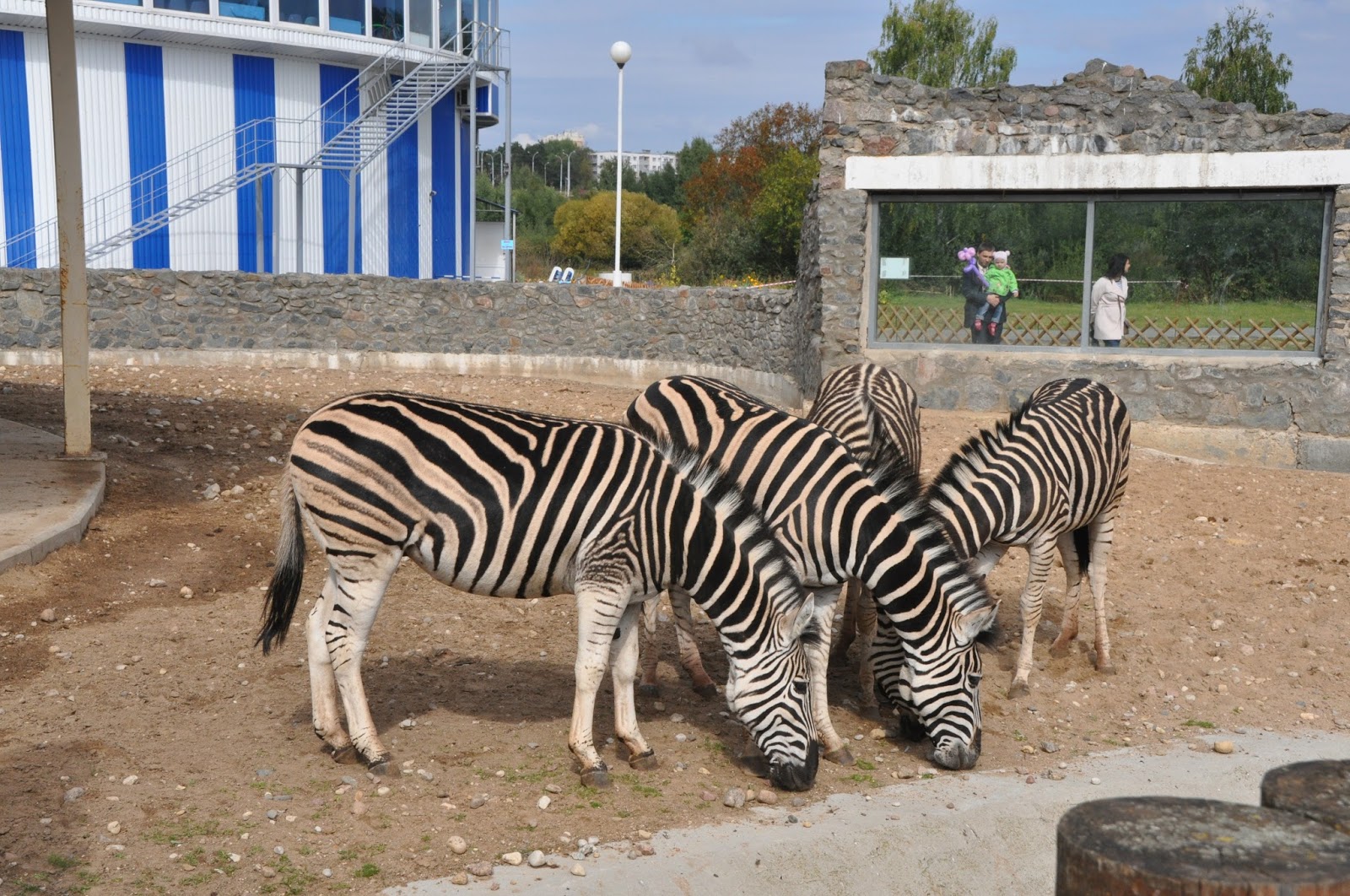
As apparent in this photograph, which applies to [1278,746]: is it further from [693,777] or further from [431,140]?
[431,140]

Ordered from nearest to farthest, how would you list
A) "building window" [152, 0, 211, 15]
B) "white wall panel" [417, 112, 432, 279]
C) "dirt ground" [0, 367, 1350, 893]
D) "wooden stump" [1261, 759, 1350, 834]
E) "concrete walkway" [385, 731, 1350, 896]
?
"wooden stump" [1261, 759, 1350, 834] < "concrete walkway" [385, 731, 1350, 896] < "dirt ground" [0, 367, 1350, 893] < "building window" [152, 0, 211, 15] < "white wall panel" [417, 112, 432, 279]

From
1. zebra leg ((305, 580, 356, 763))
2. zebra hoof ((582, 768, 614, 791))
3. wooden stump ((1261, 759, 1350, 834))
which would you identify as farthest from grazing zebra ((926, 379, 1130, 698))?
wooden stump ((1261, 759, 1350, 834))

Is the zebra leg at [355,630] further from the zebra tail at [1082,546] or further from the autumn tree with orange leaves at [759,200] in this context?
the autumn tree with orange leaves at [759,200]

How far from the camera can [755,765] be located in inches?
205

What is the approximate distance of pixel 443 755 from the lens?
5.28 metres

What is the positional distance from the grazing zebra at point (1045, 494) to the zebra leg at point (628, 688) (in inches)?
64.7

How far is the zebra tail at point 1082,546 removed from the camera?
7.25 meters

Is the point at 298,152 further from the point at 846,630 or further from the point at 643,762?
the point at 643,762

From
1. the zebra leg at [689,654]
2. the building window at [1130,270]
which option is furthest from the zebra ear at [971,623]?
the building window at [1130,270]

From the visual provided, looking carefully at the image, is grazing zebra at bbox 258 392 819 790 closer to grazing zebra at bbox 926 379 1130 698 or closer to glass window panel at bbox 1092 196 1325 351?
grazing zebra at bbox 926 379 1130 698

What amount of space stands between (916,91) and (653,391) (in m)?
8.61

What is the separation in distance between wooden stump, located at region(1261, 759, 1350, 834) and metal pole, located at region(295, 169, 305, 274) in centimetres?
2338

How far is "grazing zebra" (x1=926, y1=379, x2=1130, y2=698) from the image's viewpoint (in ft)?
19.7

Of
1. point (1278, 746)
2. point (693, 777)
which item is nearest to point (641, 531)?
point (693, 777)
